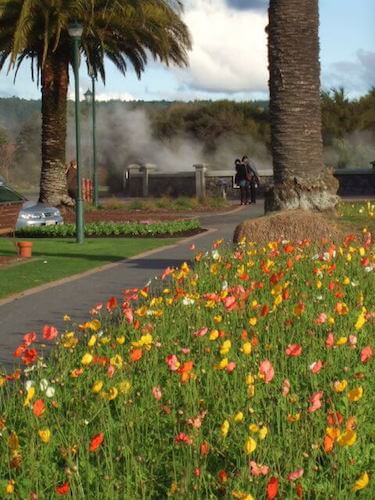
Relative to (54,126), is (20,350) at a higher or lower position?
lower

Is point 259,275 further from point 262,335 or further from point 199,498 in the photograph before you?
point 199,498

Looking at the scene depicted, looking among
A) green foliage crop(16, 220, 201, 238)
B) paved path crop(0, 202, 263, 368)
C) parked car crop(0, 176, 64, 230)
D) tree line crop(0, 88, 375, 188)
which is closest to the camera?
paved path crop(0, 202, 263, 368)

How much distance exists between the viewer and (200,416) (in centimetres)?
497

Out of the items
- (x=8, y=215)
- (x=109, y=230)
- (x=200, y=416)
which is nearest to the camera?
(x=200, y=416)

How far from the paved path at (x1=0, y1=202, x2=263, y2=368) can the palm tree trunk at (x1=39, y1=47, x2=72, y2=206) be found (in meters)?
13.7

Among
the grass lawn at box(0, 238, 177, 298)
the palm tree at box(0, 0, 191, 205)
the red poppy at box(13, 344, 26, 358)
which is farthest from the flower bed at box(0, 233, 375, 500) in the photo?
the palm tree at box(0, 0, 191, 205)

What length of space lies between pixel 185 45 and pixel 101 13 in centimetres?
394

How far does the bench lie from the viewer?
A: 17547 mm

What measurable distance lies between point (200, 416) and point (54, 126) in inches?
1138

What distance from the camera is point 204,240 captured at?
2320 cm

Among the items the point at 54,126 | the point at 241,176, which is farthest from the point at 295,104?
the point at 241,176

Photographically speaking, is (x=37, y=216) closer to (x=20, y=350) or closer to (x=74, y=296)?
(x=74, y=296)

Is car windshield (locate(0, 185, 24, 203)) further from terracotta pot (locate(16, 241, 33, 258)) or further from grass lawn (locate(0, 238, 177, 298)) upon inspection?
grass lawn (locate(0, 238, 177, 298))

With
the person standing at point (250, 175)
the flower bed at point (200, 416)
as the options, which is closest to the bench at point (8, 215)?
the flower bed at point (200, 416)
